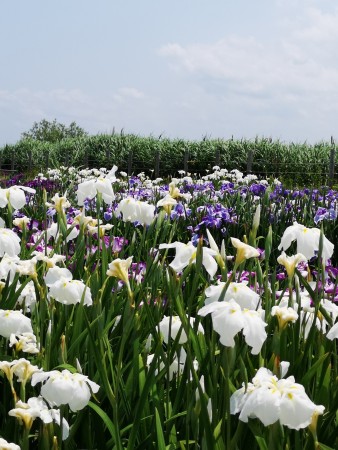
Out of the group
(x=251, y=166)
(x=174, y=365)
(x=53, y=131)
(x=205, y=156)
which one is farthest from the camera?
(x=53, y=131)

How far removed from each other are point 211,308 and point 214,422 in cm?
40

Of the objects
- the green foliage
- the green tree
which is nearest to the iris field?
the green foliage

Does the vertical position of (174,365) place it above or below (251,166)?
below

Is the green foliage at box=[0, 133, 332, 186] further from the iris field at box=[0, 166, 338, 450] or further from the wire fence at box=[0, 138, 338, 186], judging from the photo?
the iris field at box=[0, 166, 338, 450]

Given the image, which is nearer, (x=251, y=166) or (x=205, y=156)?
(x=251, y=166)

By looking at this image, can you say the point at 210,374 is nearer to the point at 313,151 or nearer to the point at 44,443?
the point at 44,443

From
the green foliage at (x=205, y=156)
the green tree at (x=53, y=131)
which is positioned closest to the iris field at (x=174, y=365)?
the green foliage at (x=205, y=156)

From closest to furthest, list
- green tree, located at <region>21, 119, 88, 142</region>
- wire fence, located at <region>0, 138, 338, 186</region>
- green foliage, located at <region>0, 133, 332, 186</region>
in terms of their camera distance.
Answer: wire fence, located at <region>0, 138, 338, 186</region> → green foliage, located at <region>0, 133, 332, 186</region> → green tree, located at <region>21, 119, 88, 142</region>

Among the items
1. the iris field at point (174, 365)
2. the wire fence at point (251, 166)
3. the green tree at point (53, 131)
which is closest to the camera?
the iris field at point (174, 365)

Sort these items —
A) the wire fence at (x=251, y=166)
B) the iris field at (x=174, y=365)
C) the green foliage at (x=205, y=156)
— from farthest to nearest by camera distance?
the green foliage at (x=205, y=156), the wire fence at (x=251, y=166), the iris field at (x=174, y=365)

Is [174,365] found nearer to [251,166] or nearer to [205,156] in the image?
[251,166]

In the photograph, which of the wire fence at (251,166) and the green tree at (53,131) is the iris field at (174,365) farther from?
the green tree at (53,131)

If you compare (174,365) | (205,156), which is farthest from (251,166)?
(174,365)

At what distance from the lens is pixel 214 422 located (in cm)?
176
